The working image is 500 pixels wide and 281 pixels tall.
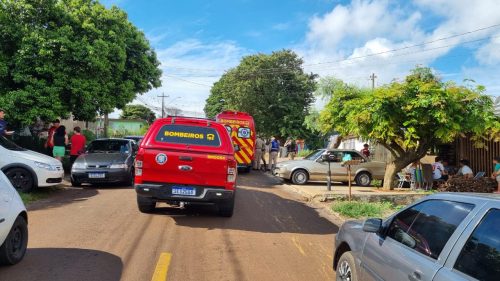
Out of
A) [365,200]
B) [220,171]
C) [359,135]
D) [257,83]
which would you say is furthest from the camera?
[257,83]

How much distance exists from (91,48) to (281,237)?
1059 centimetres

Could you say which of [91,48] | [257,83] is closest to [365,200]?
[91,48]

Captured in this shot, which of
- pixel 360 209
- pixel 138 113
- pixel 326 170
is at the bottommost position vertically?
pixel 360 209

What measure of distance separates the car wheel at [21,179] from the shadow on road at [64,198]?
1.85 ft

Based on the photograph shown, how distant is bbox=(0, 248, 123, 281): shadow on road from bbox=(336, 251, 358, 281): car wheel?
8.14 ft

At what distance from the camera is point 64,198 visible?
444 inches

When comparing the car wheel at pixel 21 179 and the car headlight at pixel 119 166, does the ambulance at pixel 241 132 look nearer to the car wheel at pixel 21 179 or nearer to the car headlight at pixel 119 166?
the car headlight at pixel 119 166

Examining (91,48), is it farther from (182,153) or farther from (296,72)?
(296,72)

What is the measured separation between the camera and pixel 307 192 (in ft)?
45.4

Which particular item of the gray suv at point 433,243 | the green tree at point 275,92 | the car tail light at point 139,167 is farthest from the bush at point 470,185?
the green tree at point 275,92

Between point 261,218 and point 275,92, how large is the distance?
39.1 meters

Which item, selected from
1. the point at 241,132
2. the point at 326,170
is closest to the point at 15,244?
the point at 326,170

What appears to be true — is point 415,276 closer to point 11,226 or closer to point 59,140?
point 11,226

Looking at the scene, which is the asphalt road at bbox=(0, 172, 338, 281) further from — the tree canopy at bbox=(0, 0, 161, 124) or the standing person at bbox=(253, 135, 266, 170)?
the standing person at bbox=(253, 135, 266, 170)
